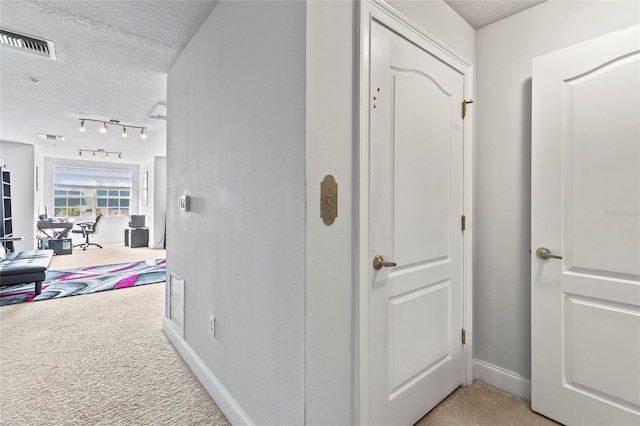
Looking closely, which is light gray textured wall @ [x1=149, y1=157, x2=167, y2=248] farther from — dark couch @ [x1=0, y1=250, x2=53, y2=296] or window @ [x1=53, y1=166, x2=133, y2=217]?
dark couch @ [x1=0, y1=250, x2=53, y2=296]

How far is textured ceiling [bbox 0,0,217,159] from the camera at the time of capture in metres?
1.91

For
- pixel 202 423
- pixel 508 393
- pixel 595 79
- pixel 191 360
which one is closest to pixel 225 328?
pixel 202 423

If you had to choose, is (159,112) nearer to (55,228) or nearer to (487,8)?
(487,8)

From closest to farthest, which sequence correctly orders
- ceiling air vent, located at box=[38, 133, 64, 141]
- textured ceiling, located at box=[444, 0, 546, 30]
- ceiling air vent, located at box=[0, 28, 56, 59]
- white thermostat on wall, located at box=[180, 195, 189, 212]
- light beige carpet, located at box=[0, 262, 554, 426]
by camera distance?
light beige carpet, located at box=[0, 262, 554, 426]
textured ceiling, located at box=[444, 0, 546, 30]
ceiling air vent, located at box=[0, 28, 56, 59]
white thermostat on wall, located at box=[180, 195, 189, 212]
ceiling air vent, located at box=[38, 133, 64, 141]

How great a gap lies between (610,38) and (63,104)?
504cm

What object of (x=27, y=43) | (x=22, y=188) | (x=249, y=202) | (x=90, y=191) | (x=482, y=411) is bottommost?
(x=482, y=411)

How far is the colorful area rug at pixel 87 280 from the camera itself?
155 inches

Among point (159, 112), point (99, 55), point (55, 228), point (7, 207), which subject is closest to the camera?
point (99, 55)

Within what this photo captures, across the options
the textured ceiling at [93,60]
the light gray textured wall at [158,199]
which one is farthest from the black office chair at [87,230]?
the textured ceiling at [93,60]

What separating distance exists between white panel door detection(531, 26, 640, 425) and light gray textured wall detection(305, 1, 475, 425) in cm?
121

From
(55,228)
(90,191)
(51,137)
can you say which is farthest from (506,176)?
(90,191)

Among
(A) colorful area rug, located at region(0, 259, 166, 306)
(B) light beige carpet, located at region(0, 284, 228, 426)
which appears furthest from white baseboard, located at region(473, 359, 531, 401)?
(A) colorful area rug, located at region(0, 259, 166, 306)

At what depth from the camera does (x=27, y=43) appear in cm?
227

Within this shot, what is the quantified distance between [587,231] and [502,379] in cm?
107
